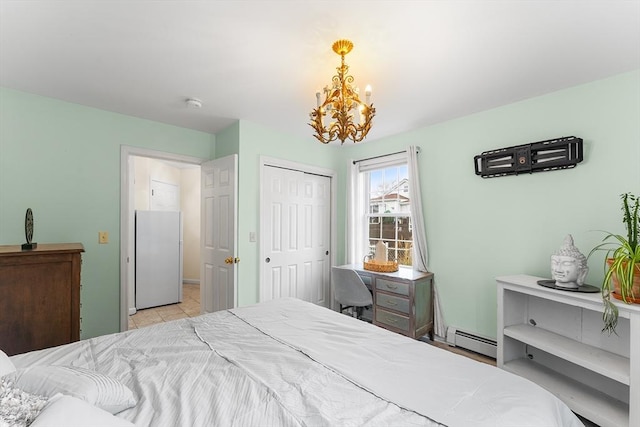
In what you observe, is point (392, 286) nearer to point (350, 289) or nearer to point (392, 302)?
point (392, 302)

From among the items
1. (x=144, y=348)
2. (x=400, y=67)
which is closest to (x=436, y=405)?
(x=144, y=348)

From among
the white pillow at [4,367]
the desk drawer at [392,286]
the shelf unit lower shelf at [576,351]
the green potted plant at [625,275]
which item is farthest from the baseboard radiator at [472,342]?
the white pillow at [4,367]

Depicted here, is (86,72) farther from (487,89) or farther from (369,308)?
(369,308)

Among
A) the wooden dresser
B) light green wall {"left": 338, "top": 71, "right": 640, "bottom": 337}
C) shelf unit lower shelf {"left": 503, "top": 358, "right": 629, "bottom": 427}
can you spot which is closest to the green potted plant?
light green wall {"left": 338, "top": 71, "right": 640, "bottom": 337}

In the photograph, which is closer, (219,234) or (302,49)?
(302,49)

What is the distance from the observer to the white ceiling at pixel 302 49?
1.49m

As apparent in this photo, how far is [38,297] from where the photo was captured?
203cm

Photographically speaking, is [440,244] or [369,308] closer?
[440,244]

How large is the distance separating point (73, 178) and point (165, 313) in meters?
2.35

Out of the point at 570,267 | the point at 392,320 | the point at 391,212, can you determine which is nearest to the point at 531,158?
the point at 570,267

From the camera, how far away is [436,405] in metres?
1.00

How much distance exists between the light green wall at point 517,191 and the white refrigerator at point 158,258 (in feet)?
11.9

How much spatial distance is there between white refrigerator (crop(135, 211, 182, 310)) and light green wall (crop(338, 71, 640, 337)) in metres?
3.62

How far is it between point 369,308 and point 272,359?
8.66 ft
